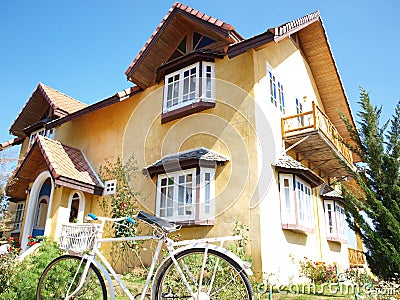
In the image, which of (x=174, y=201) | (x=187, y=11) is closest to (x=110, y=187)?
(x=174, y=201)

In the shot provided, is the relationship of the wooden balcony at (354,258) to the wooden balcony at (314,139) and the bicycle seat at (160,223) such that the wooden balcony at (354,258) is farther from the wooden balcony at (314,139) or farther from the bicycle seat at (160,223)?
the bicycle seat at (160,223)

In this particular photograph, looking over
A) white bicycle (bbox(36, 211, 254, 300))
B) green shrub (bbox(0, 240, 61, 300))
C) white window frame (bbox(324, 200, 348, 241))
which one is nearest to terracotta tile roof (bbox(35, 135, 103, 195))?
green shrub (bbox(0, 240, 61, 300))

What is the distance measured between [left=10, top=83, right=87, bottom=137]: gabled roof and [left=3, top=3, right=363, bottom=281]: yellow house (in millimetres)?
581

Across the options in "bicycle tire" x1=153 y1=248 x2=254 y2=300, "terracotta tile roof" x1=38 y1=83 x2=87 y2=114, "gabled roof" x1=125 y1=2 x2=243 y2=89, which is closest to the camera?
"bicycle tire" x1=153 y1=248 x2=254 y2=300

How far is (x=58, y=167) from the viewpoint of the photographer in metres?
12.1

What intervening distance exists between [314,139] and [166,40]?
6.45 meters

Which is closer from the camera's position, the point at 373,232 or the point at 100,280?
the point at 100,280

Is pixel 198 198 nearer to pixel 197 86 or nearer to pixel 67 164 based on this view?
pixel 197 86

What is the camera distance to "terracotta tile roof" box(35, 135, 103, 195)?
11977mm

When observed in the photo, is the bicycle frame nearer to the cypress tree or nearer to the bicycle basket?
the bicycle basket

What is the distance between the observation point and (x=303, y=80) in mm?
14586

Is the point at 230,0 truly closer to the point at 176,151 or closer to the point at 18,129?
the point at 176,151

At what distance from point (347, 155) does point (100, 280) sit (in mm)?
12335

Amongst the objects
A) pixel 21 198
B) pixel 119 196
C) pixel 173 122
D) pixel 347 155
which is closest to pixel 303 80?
pixel 347 155
